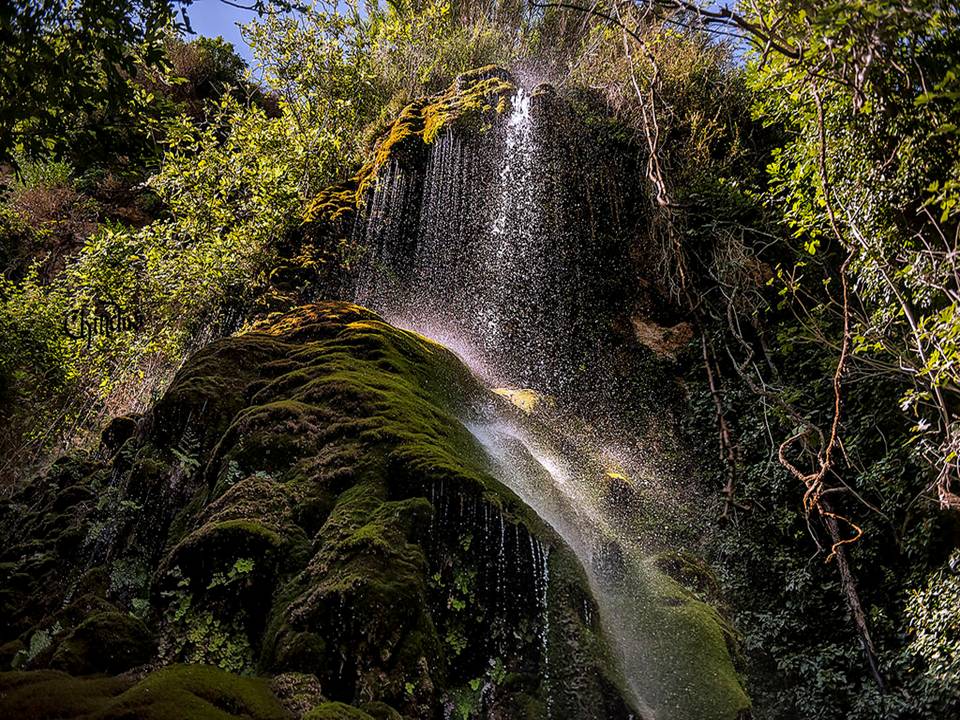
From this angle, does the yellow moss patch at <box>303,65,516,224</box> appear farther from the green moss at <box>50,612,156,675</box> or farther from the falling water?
the green moss at <box>50,612,156,675</box>

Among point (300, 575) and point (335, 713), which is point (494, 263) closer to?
point (300, 575)

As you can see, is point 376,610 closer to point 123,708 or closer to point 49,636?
point 123,708

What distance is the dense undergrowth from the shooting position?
4.78 m

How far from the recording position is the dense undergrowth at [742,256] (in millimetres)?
4781

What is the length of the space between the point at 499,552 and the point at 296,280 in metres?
7.60

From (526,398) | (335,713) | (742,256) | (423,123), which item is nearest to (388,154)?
(423,123)

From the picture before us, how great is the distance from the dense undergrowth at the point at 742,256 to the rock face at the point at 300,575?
230 cm

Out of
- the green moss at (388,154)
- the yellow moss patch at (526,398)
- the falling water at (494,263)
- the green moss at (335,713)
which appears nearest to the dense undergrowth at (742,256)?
the green moss at (388,154)

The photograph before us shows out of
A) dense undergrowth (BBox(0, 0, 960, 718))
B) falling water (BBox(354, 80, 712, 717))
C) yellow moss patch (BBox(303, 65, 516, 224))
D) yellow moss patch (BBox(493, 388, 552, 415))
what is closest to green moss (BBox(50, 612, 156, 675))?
dense undergrowth (BBox(0, 0, 960, 718))

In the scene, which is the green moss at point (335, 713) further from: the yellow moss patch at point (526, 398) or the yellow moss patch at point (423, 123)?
the yellow moss patch at point (423, 123)

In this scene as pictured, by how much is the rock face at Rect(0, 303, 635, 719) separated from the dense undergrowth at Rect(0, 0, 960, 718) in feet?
7.55

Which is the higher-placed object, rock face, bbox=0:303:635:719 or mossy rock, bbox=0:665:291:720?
rock face, bbox=0:303:635:719

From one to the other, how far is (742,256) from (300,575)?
9.67 metres

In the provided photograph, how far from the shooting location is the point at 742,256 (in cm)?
1045
